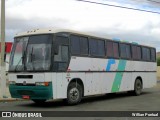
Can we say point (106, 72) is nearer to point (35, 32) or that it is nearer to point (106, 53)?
point (106, 53)

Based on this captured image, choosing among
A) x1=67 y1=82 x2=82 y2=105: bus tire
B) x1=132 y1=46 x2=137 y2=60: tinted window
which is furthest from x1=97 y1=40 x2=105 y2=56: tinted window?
x1=132 y1=46 x2=137 y2=60: tinted window

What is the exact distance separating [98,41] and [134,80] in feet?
15.6

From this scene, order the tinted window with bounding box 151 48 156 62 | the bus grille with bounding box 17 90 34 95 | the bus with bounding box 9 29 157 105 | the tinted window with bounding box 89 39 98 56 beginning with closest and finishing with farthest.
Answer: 1. the bus with bounding box 9 29 157 105
2. the bus grille with bounding box 17 90 34 95
3. the tinted window with bounding box 89 39 98 56
4. the tinted window with bounding box 151 48 156 62

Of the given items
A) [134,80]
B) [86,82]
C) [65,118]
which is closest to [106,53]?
[86,82]

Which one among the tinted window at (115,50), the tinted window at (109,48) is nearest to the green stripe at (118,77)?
the tinted window at (115,50)

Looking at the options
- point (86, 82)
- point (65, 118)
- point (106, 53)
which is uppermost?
point (106, 53)

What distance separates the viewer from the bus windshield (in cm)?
1652

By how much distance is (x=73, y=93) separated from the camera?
17531 mm

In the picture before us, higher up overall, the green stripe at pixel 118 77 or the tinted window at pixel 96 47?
the tinted window at pixel 96 47

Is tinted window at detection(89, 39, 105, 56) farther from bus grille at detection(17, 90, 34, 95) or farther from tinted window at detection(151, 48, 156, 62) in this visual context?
tinted window at detection(151, 48, 156, 62)

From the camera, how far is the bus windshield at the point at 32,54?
16.5 m

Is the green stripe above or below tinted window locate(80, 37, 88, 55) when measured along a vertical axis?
below

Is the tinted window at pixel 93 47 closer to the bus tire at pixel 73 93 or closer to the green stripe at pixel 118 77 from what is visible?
the bus tire at pixel 73 93

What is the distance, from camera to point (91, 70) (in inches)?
751
